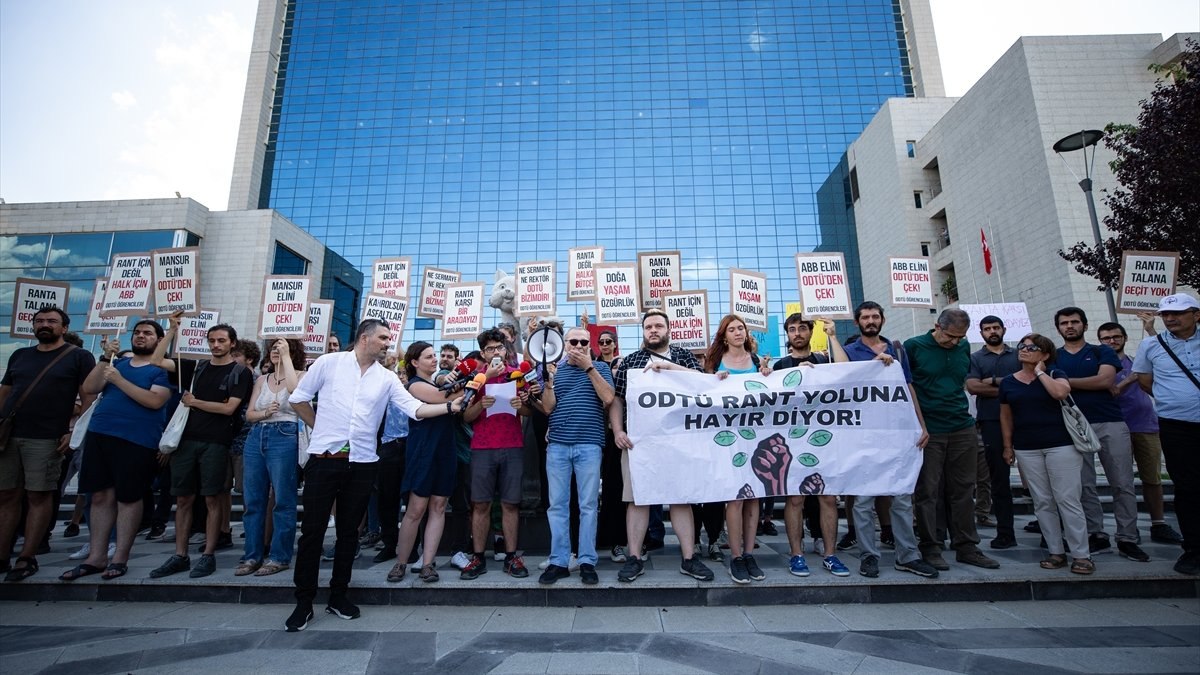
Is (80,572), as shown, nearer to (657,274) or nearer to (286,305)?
(286,305)

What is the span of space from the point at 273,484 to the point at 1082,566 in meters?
6.28

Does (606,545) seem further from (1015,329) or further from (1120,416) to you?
(1015,329)

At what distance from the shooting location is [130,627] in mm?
3355

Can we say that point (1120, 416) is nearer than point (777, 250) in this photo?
Yes

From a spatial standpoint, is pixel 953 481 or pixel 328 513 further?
pixel 953 481

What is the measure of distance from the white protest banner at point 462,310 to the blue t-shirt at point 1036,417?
6691 mm

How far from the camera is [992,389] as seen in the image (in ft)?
A: 17.3

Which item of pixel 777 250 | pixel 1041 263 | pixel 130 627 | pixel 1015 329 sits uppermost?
pixel 777 250

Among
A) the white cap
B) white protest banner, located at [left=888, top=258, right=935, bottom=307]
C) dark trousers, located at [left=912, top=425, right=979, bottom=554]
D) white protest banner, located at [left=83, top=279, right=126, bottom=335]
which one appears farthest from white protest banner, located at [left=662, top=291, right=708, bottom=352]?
white protest banner, located at [left=83, top=279, right=126, bottom=335]

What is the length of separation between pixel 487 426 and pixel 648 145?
35.0 metres

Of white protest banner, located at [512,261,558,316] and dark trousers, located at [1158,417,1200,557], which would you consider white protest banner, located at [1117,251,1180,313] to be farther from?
white protest banner, located at [512,261,558,316]

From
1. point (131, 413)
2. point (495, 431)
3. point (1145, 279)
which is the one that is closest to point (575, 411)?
point (495, 431)

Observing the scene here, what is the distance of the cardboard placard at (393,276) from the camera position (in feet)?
26.8

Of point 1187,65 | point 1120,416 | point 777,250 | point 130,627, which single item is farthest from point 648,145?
point 130,627
